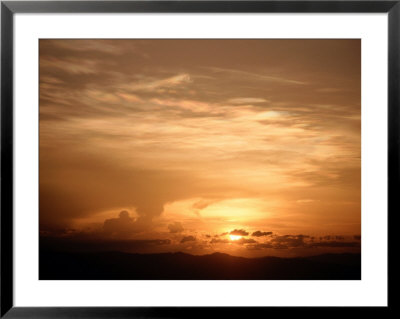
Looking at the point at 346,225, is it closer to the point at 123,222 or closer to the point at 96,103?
the point at 123,222

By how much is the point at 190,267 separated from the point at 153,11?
909 millimetres

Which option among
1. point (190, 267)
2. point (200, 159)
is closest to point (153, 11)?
point (200, 159)

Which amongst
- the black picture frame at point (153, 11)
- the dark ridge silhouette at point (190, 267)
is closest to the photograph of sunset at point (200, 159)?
the dark ridge silhouette at point (190, 267)

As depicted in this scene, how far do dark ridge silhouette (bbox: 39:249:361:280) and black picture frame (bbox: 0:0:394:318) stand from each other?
11 centimetres

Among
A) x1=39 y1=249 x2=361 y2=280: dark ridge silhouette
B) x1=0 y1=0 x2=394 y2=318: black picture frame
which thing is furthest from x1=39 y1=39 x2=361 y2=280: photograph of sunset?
x1=0 y1=0 x2=394 y2=318: black picture frame

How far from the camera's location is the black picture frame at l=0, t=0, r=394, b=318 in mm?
1743

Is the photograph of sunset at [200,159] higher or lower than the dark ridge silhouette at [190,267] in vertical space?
higher

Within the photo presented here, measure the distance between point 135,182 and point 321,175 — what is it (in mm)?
667

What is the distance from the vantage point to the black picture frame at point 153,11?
174 centimetres


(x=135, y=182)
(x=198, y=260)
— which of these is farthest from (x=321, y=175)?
(x=135, y=182)

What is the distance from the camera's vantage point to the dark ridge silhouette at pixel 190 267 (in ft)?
5.92

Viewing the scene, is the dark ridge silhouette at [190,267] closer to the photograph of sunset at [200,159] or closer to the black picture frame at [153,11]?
the photograph of sunset at [200,159]

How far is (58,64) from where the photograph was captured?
1.81 meters

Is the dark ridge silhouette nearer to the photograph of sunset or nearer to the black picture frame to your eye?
the photograph of sunset
